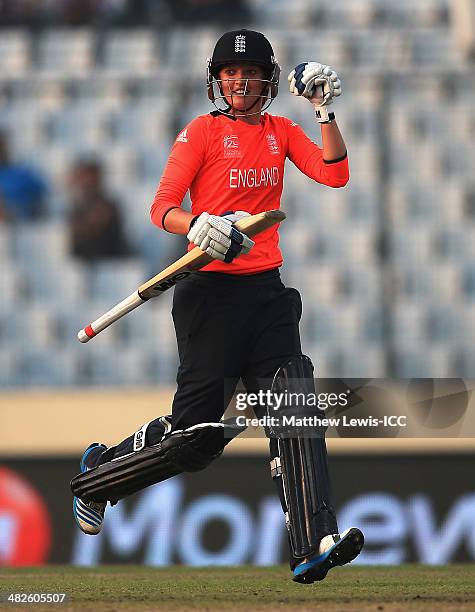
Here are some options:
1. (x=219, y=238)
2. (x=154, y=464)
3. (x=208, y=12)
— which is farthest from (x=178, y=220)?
(x=208, y=12)

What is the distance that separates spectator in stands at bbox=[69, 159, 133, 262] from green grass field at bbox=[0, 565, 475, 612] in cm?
364

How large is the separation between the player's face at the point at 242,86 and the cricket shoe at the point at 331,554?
4.93 feet

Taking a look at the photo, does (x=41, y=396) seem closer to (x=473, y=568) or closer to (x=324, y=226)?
(x=324, y=226)

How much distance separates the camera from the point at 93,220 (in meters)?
9.71

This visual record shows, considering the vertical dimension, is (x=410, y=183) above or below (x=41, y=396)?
above

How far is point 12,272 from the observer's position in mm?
9438

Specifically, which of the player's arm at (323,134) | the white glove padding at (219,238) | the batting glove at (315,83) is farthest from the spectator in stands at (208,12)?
the white glove padding at (219,238)

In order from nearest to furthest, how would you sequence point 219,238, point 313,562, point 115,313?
point 219,238, point 313,562, point 115,313

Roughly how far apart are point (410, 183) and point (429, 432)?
4.47 m

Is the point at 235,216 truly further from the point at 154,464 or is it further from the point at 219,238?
the point at 154,464

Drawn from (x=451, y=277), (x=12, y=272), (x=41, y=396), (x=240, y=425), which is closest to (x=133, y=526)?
(x=41, y=396)

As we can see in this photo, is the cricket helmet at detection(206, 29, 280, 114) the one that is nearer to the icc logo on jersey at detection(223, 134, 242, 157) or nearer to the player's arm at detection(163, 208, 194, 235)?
the icc logo on jersey at detection(223, 134, 242, 157)

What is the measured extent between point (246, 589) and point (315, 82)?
1.83m

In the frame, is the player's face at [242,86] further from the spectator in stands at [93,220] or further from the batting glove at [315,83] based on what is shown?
the spectator in stands at [93,220]
